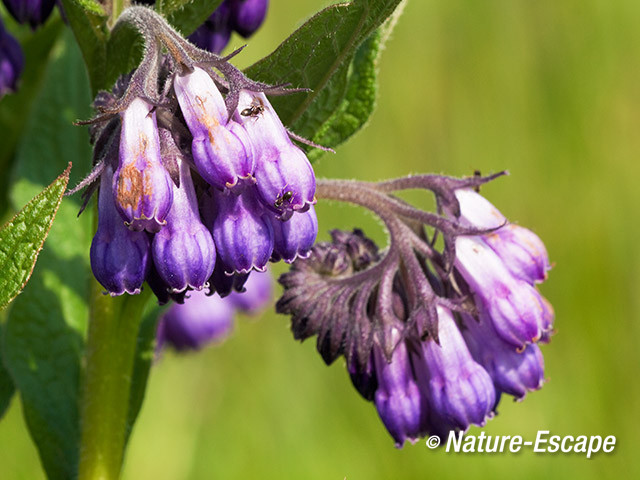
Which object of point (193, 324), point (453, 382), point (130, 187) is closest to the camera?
point (130, 187)

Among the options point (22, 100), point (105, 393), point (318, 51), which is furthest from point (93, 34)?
point (22, 100)

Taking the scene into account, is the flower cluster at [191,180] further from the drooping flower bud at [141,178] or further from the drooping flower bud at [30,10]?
the drooping flower bud at [30,10]

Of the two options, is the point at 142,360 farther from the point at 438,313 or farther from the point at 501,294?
the point at 501,294

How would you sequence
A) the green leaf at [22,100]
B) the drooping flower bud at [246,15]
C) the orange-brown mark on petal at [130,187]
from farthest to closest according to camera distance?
the green leaf at [22,100] → the drooping flower bud at [246,15] → the orange-brown mark on petal at [130,187]

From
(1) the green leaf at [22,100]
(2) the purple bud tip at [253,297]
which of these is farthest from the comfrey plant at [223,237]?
(2) the purple bud tip at [253,297]

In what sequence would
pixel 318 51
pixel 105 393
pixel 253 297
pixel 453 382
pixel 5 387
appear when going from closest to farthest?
pixel 318 51 → pixel 453 382 → pixel 105 393 → pixel 5 387 → pixel 253 297

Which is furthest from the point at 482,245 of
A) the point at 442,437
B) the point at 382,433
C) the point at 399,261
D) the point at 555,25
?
the point at 555,25
